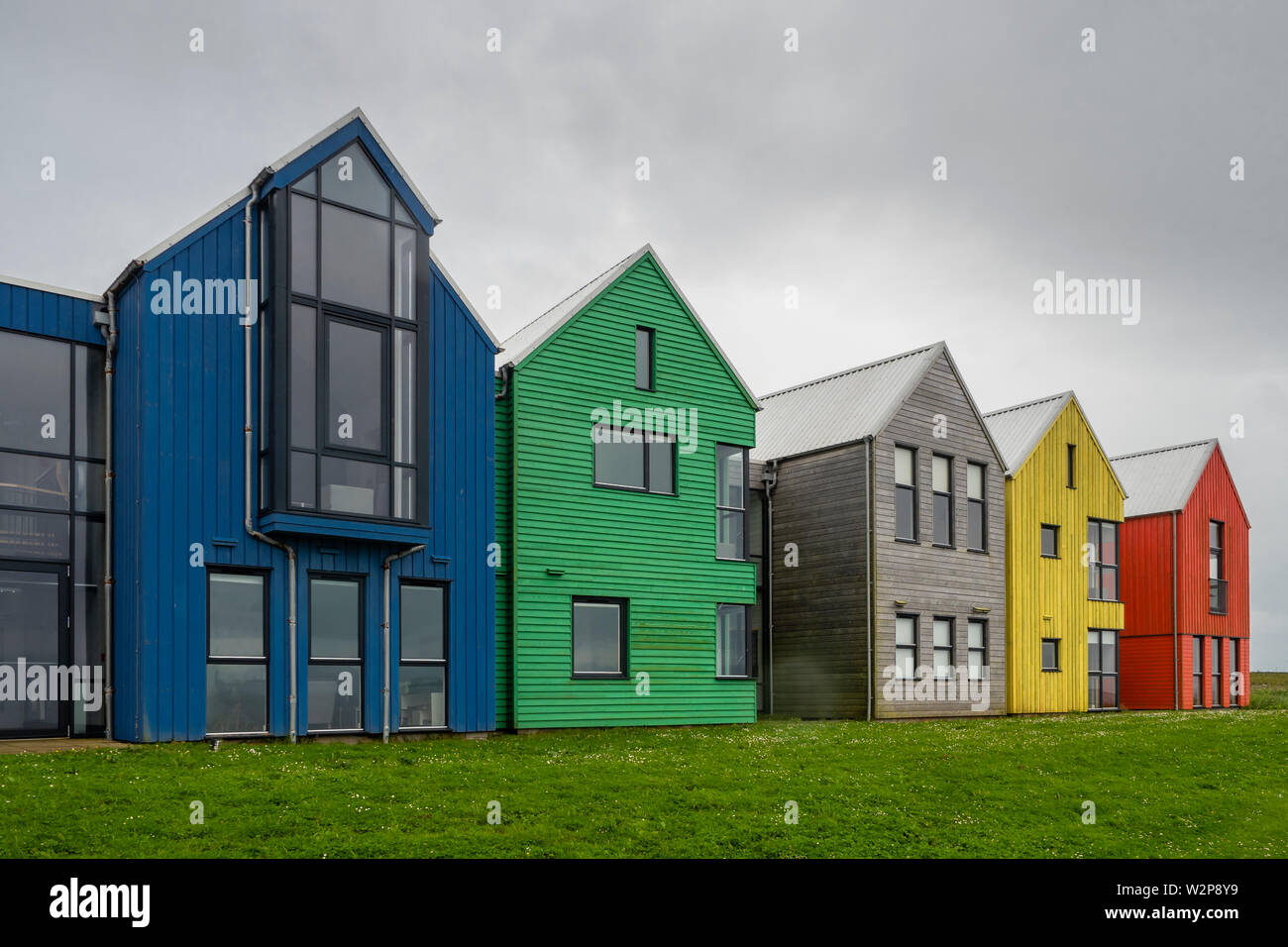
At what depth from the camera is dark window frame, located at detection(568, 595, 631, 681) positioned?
2334 centimetres

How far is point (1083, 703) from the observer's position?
112ft

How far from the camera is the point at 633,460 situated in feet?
81.8

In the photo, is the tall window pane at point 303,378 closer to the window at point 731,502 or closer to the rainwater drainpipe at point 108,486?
the rainwater drainpipe at point 108,486

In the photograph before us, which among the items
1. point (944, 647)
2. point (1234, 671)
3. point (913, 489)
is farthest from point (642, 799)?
point (1234, 671)

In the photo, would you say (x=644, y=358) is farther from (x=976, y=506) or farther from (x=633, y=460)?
(x=976, y=506)

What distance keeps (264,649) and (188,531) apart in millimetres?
2160

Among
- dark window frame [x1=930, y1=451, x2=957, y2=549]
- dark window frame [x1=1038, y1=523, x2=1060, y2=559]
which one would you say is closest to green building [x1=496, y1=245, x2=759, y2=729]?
dark window frame [x1=930, y1=451, x2=957, y2=549]

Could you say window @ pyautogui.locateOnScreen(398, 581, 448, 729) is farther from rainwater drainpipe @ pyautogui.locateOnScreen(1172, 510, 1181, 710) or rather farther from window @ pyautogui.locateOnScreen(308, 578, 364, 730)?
rainwater drainpipe @ pyautogui.locateOnScreen(1172, 510, 1181, 710)

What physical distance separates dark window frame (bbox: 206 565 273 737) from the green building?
195 inches

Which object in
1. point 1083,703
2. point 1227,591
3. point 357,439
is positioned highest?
point 357,439
